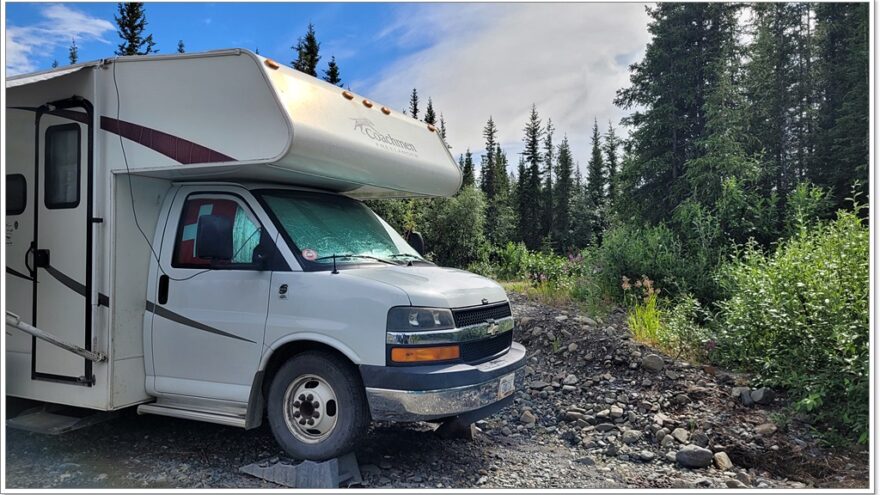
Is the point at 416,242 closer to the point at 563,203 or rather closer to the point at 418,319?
the point at 418,319

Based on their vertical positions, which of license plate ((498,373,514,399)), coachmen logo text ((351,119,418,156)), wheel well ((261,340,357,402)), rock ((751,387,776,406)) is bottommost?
rock ((751,387,776,406))

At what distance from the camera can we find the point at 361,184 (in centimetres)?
547

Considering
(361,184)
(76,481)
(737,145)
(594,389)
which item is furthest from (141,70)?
(737,145)

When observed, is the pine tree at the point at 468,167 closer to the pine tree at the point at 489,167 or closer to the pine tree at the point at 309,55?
the pine tree at the point at 489,167

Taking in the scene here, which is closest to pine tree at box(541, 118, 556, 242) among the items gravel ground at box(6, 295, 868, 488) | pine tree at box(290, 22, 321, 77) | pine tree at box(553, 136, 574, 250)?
pine tree at box(553, 136, 574, 250)

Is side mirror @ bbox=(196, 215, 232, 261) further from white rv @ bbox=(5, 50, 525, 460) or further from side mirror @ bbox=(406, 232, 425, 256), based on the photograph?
side mirror @ bbox=(406, 232, 425, 256)

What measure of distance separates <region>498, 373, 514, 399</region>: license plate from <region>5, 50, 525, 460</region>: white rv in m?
0.03

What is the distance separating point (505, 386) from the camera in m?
4.79

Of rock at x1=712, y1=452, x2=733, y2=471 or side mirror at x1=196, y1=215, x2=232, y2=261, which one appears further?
rock at x1=712, y1=452, x2=733, y2=471

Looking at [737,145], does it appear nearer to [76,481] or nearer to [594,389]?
[594,389]

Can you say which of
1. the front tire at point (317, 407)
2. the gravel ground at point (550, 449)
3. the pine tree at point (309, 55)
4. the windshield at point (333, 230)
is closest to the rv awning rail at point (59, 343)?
the gravel ground at point (550, 449)

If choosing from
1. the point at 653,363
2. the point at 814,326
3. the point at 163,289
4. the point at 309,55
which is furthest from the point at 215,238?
the point at 309,55

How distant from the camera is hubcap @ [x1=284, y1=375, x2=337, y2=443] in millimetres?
4426

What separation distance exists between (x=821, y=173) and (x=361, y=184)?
2611 centimetres
